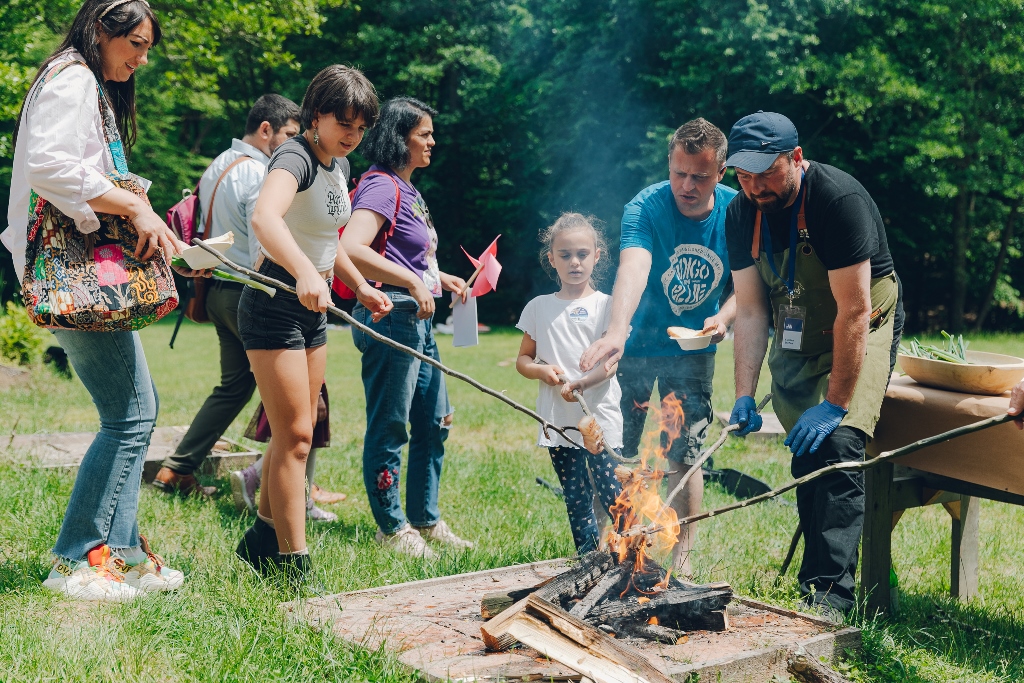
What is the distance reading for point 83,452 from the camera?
19.8 feet

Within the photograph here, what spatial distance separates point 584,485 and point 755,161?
1.59 meters

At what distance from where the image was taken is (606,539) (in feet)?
11.5

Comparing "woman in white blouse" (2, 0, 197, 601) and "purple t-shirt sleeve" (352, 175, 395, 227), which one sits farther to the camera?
"purple t-shirt sleeve" (352, 175, 395, 227)

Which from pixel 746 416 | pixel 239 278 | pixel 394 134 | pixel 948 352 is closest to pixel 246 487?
pixel 239 278

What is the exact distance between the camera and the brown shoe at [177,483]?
5.39m

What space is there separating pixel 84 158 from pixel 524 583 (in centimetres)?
234

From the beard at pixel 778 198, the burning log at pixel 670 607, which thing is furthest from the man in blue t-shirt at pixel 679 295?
the burning log at pixel 670 607

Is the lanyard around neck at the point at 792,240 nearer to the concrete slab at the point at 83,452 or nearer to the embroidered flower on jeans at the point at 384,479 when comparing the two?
the embroidered flower on jeans at the point at 384,479

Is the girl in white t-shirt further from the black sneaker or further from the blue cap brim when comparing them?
the black sneaker

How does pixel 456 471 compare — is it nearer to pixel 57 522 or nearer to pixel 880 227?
pixel 57 522

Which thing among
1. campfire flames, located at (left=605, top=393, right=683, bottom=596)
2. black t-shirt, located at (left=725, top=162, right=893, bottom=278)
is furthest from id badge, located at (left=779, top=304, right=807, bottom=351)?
campfire flames, located at (left=605, top=393, right=683, bottom=596)

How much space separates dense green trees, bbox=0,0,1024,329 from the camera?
770 inches

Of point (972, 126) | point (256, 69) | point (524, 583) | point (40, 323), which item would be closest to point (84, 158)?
point (40, 323)

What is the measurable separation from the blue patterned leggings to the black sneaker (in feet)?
4.12
